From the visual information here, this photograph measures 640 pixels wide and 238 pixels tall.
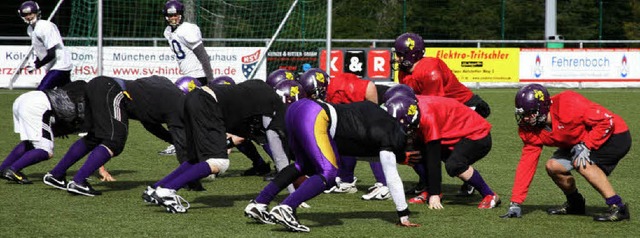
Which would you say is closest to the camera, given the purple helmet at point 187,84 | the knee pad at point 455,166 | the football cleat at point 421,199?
the knee pad at point 455,166

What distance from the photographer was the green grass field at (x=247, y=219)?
8.28m

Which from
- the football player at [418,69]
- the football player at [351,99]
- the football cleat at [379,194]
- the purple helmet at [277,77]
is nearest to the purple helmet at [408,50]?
the football player at [418,69]

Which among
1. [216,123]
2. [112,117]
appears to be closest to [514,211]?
[216,123]

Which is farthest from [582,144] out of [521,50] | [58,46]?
[521,50]

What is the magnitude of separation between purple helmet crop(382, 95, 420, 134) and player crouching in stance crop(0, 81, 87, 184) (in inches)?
145

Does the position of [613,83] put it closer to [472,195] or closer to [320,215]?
[472,195]

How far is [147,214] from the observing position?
9117mm

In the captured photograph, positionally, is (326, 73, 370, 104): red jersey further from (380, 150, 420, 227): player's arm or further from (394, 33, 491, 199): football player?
(380, 150, 420, 227): player's arm

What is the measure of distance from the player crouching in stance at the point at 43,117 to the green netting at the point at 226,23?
42.8 feet

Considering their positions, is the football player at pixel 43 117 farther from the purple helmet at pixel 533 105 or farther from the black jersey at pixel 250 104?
the purple helmet at pixel 533 105

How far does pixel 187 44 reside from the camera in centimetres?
1353

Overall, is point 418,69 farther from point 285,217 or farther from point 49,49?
point 49,49

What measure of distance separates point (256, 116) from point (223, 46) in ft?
58.9

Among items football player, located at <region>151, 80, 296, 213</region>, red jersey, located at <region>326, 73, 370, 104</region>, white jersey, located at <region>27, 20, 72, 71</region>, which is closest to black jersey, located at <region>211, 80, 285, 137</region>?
football player, located at <region>151, 80, 296, 213</region>
